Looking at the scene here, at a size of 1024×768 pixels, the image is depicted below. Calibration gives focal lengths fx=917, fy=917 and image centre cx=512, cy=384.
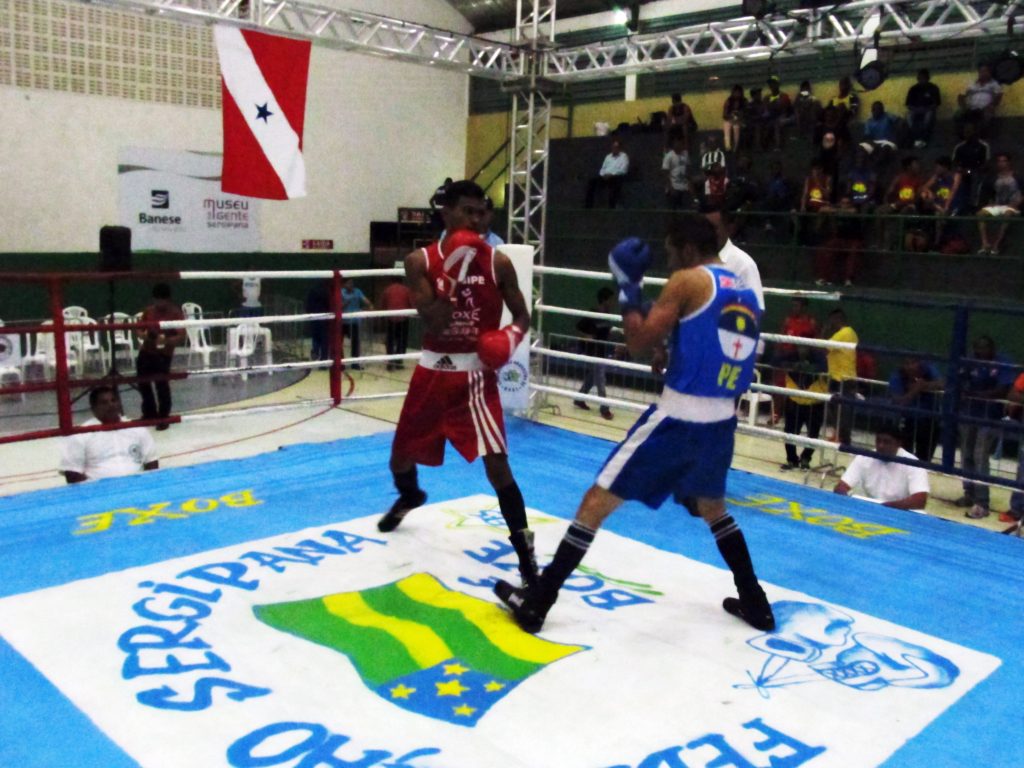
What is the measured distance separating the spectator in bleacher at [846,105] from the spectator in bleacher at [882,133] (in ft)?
0.96

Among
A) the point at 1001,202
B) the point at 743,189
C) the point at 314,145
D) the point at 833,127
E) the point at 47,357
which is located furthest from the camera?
the point at 314,145

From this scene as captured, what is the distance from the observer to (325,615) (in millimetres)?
3170

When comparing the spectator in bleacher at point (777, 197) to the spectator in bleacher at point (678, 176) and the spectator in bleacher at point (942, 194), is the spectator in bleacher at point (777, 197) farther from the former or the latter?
the spectator in bleacher at point (942, 194)

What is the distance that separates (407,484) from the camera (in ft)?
13.0

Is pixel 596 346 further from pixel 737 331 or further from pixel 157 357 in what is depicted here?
pixel 737 331

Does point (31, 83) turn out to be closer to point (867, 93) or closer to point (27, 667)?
point (867, 93)

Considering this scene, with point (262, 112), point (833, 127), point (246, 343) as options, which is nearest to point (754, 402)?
point (262, 112)

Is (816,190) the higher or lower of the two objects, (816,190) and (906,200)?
the higher

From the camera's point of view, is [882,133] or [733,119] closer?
[882,133]

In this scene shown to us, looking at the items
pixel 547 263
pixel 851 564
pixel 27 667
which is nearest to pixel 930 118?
pixel 547 263

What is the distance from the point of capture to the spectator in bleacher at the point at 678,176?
12.7 meters

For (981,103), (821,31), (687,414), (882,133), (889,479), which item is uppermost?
(821,31)

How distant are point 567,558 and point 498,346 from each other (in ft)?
2.61

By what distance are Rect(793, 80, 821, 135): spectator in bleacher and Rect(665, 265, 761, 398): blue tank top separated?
977 centimetres
